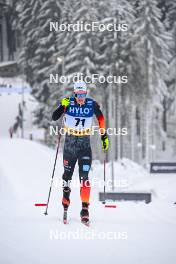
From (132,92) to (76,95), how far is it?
27637 millimetres

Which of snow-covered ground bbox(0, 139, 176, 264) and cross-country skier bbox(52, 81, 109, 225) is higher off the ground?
cross-country skier bbox(52, 81, 109, 225)

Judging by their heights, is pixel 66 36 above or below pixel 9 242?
above

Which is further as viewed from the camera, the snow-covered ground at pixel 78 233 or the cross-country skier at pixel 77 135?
the cross-country skier at pixel 77 135

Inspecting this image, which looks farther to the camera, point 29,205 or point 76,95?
point 29,205

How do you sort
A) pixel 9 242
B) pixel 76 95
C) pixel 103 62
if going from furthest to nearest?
pixel 103 62
pixel 76 95
pixel 9 242

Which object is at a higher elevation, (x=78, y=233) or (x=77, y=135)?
(x=77, y=135)

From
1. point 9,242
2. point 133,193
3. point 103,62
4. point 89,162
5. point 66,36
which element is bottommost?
point 133,193

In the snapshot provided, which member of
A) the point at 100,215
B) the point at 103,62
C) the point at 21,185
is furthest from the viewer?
the point at 103,62

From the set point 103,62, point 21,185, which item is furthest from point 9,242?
point 103,62

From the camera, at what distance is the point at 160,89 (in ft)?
124

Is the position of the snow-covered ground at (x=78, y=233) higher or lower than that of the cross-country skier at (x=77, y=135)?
lower

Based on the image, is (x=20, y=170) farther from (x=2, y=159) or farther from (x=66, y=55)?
(x=66, y=55)

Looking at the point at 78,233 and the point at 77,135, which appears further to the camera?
the point at 77,135

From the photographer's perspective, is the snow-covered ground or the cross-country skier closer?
the snow-covered ground
